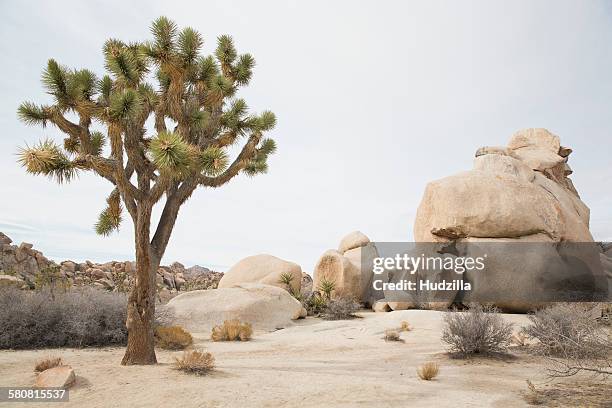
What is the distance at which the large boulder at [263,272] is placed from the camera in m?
22.3

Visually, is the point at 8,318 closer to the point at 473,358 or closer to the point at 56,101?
the point at 56,101

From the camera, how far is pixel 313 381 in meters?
7.07

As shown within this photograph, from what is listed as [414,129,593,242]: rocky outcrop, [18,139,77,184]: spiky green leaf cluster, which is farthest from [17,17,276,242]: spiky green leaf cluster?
[414,129,593,242]: rocky outcrop

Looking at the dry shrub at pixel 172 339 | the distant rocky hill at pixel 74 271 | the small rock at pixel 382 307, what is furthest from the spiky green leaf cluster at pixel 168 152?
the distant rocky hill at pixel 74 271

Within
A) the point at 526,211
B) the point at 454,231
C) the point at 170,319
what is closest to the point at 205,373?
the point at 170,319

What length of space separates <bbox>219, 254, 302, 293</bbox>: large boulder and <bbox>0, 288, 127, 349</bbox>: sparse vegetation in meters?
10.1

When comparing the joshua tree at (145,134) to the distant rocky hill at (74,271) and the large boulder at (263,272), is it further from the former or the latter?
the distant rocky hill at (74,271)

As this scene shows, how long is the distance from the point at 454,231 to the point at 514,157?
279 inches

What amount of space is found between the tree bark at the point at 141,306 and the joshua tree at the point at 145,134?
2cm

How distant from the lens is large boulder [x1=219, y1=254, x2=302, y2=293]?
22281mm

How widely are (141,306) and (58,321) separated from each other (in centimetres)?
463

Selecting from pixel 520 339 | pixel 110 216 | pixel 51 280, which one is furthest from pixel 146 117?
pixel 51 280

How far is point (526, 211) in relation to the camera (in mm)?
18344

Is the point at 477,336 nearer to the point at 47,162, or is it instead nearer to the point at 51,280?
the point at 47,162
